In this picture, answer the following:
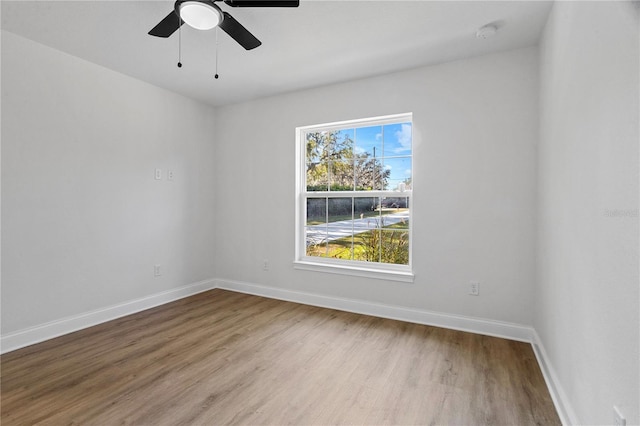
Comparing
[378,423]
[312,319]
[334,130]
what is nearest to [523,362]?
[378,423]

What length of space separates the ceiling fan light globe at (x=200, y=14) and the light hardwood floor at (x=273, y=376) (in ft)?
7.60

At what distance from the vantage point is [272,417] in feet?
5.67

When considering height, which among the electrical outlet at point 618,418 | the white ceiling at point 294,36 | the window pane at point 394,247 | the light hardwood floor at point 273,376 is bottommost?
the light hardwood floor at point 273,376

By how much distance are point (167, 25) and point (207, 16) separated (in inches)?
12.9

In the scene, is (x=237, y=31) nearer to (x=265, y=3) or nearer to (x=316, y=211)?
(x=265, y=3)

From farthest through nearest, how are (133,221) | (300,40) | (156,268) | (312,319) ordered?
1. (156,268)
2. (133,221)
3. (312,319)
4. (300,40)

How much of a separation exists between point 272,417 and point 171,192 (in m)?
3.02

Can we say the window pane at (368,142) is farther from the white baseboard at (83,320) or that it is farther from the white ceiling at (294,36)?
the white baseboard at (83,320)

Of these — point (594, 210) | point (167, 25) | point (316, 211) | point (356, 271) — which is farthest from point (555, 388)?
point (167, 25)

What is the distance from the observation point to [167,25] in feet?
6.56

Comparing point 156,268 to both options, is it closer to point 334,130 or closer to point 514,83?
point 334,130

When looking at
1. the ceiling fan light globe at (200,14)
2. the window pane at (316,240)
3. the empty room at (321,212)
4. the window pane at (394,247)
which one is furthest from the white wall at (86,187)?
the window pane at (394,247)

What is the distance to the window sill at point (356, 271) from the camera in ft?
10.5

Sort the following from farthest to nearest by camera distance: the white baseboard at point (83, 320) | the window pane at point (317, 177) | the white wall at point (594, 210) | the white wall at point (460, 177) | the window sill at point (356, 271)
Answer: the window pane at point (317, 177) < the window sill at point (356, 271) < the white wall at point (460, 177) < the white baseboard at point (83, 320) < the white wall at point (594, 210)
